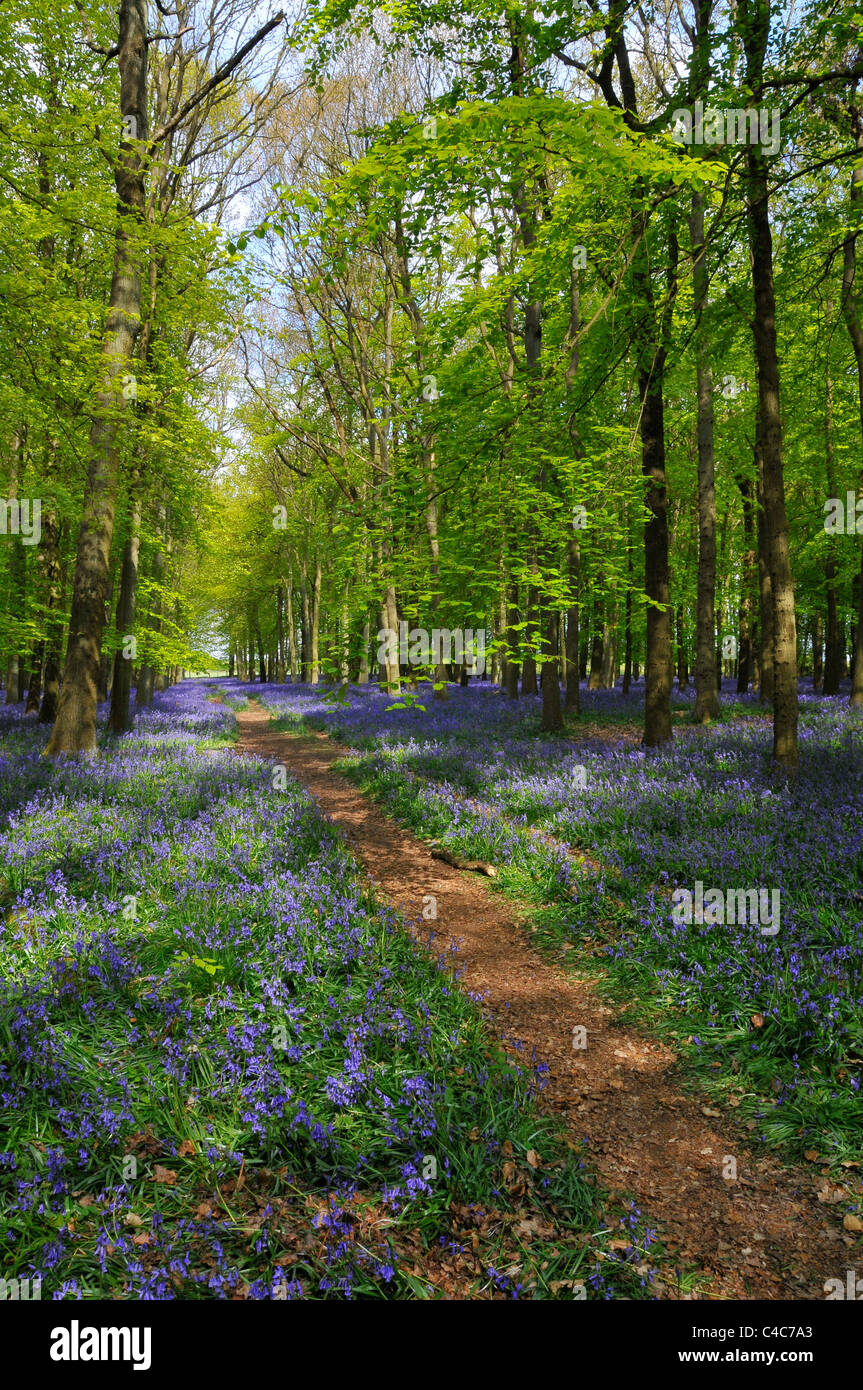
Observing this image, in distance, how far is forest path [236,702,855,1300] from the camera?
8.63 ft

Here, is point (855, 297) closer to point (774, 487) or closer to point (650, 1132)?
point (774, 487)

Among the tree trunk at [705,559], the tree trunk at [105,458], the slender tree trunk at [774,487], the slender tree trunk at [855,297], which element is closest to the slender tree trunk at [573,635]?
the tree trunk at [705,559]

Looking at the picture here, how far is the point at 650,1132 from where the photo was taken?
342cm

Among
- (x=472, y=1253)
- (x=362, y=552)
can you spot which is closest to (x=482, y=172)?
(x=362, y=552)

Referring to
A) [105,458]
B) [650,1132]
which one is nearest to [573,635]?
[105,458]

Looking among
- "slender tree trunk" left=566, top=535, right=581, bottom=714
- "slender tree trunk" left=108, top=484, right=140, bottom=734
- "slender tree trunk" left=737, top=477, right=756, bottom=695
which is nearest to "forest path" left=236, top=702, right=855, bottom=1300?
"slender tree trunk" left=566, top=535, right=581, bottom=714

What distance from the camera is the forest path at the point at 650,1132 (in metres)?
2.63

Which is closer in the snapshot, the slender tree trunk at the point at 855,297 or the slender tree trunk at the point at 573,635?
the slender tree trunk at the point at 855,297

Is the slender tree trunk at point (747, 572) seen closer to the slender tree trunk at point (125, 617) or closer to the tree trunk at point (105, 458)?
the tree trunk at point (105, 458)

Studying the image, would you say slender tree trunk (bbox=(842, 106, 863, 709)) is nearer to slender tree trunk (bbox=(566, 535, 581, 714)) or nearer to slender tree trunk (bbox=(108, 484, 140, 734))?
slender tree trunk (bbox=(566, 535, 581, 714))

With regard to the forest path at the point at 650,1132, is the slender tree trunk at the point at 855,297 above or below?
above

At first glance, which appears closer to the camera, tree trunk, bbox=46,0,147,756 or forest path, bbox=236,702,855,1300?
forest path, bbox=236,702,855,1300

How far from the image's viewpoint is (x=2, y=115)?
7.11 meters

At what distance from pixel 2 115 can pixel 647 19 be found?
298 inches
